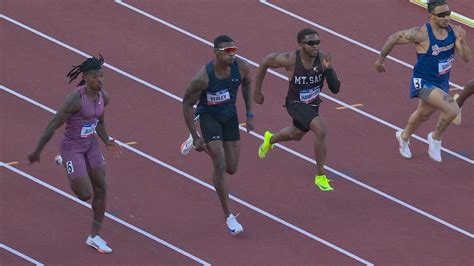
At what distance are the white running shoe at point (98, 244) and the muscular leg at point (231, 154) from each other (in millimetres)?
1825

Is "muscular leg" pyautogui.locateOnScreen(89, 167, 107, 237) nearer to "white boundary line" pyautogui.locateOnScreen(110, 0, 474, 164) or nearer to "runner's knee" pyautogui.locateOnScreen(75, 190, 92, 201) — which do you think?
"runner's knee" pyautogui.locateOnScreen(75, 190, 92, 201)

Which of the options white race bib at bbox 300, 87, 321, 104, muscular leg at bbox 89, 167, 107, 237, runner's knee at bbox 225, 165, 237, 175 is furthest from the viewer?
white race bib at bbox 300, 87, 321, 104

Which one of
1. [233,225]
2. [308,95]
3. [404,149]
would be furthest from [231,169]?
[404,149]

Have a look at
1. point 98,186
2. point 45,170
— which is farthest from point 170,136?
point 98,186

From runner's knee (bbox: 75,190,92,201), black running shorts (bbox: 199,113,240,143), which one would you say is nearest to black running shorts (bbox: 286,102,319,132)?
black running shorts (bbox: 199,113,240,143)

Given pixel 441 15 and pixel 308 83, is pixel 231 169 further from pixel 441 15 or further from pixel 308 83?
pixel 441 15

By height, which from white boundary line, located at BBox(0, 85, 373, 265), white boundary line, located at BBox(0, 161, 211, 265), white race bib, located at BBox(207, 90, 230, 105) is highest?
white race bib, located at BBox(207, 90, 230, 105)

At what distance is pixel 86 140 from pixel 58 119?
0.52 metres

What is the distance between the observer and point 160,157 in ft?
63.3

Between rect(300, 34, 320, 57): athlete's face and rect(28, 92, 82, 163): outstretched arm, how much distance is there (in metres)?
3.13

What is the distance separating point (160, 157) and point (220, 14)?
4925mm

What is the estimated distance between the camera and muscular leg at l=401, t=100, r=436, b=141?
63.6 feet

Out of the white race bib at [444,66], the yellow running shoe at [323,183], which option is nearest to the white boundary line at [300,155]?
the yellow running shoe at [323,183]

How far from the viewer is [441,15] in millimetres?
18906
